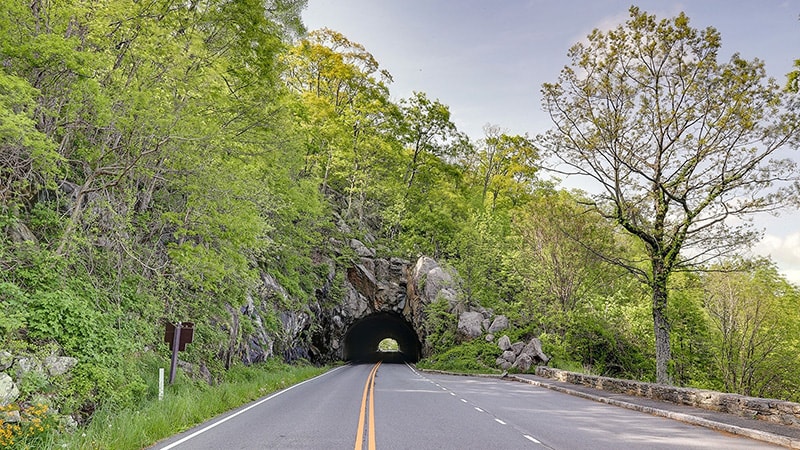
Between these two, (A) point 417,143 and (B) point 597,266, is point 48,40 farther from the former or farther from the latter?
(A) point 417,143

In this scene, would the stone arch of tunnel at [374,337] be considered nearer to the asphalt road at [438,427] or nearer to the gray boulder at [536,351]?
the gray boulder at [536,351]

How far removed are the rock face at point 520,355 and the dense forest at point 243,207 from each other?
0.71 metres

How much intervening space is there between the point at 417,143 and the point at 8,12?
4052cm

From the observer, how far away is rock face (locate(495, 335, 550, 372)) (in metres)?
28.9

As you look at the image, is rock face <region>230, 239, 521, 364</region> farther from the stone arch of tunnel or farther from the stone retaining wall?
the stone retaining wall

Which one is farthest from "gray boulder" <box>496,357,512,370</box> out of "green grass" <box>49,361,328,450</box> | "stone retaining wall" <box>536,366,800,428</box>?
"green grass" <box>49,361,328,450</box>

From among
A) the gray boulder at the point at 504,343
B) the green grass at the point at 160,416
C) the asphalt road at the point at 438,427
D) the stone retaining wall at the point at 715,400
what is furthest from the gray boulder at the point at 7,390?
the gray boulder at the point at 504,343

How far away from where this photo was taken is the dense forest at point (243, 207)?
387 inches

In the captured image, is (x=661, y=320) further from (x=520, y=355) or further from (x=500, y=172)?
(x=500, y=172)

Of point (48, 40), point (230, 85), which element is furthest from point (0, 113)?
point (230, 85)

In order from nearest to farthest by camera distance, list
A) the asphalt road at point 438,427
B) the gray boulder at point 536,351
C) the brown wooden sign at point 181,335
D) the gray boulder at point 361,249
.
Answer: the asphalt road at point 438,427, the brown wooden sign at point 181,335, the gray boulder at point 536,351, the gray boulder at point 361,249

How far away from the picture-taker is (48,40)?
8.83 meters

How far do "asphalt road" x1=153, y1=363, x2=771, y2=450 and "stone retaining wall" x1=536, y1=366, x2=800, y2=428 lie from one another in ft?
5.70

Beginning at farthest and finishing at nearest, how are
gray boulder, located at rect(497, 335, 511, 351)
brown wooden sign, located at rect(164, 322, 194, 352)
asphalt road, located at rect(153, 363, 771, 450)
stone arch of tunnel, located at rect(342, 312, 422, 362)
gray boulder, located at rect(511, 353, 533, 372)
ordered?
1. stone arch of tunnel, located at rect(342, 312, 422, 362)
2. gray boulder, located at rect(497, 335, 511, 351)
3. gray boulder, located at rect(511, 353, 533, 372)
4. brown wooden sign, located at rect(164, 322, 194, 352)
5. asphalt road, located at rect(153, 363, 771, 450)
